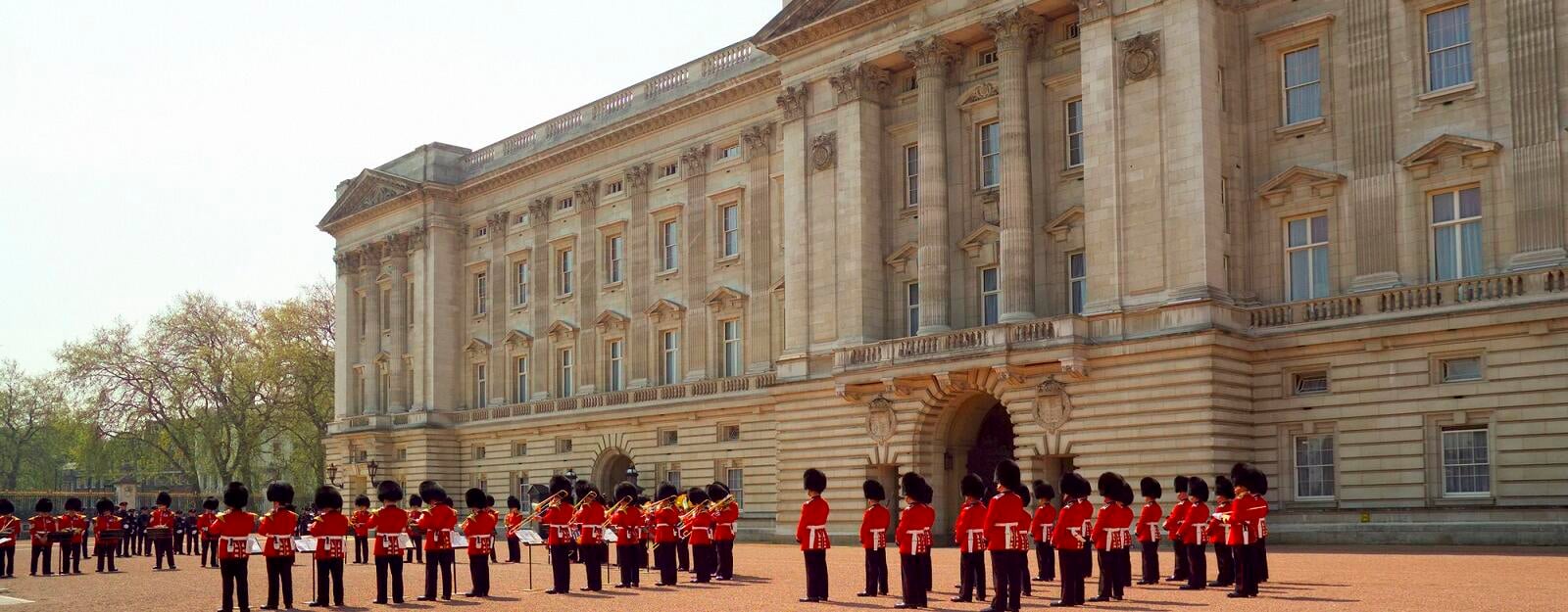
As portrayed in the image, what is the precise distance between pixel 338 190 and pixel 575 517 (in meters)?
52.1

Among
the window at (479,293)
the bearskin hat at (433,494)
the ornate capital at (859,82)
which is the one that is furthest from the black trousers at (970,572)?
the window at (479,293)

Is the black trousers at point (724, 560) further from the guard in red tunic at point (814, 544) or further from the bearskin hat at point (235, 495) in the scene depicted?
the bearskin hat at point (235, 495)

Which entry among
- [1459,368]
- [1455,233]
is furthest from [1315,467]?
[1455,233]

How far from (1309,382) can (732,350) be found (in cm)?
2121

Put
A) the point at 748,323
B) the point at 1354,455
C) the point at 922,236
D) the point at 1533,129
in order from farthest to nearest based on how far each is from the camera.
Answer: the point at 748,323 → the point at 922,236 → the point at 1354,455 → the point at 1533,129

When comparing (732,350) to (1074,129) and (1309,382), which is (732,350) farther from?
(1309,382)

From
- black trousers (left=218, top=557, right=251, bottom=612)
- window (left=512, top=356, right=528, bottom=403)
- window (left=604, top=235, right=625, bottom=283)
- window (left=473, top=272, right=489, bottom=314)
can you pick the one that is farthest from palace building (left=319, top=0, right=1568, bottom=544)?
black trousers (left=218, top=557, right=251, bottom=612)

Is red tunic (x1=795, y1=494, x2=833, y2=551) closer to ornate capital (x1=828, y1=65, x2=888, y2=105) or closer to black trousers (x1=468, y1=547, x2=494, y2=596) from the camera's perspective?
black trousers (x1=468, y1=547, x2=494, y2=596)

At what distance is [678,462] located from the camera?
5178cm

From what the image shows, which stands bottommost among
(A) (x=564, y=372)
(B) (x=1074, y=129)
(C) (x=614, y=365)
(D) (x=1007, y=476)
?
(D) (x=1007, y=476)

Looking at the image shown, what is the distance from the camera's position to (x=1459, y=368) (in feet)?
104

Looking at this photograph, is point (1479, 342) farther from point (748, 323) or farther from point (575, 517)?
point (748, 323)

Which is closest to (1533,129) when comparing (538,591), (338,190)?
(538,591)

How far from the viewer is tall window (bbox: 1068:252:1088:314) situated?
38.2m
